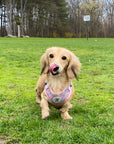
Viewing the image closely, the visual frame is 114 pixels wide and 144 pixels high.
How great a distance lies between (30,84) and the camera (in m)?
5.23

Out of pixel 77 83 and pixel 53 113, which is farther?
pixel 77 83

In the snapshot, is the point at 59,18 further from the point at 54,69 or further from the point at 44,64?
the point at 54,69

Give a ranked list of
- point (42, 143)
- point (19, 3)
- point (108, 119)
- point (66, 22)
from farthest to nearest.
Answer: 1. point (66, 22)
2. point (19, 3)
3. point (108, 119)
4. point (42, 143)

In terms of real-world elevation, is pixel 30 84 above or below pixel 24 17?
below

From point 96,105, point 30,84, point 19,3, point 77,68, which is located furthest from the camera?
point 19,3

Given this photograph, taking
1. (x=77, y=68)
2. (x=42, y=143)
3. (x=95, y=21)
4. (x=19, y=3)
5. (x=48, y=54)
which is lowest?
(x=42, y=143)

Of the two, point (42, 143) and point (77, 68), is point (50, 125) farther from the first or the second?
point (77, 68)

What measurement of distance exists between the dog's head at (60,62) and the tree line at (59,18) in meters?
44.1

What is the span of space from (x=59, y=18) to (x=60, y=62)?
4807cm

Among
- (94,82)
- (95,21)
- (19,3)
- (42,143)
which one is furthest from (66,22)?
(42,143)

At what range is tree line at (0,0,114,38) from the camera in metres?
46.4

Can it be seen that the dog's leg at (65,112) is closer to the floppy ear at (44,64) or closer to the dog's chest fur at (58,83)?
the dog's chest fur at (58,83)

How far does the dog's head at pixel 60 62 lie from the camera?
3020 millimetres

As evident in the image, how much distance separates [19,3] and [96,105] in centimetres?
4624
